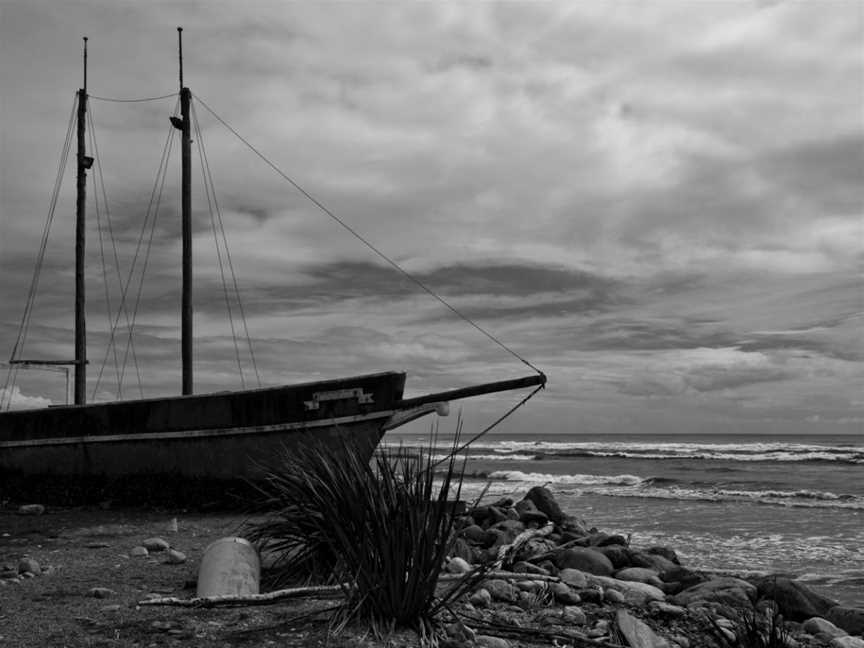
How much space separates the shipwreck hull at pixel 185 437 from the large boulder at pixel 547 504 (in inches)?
155

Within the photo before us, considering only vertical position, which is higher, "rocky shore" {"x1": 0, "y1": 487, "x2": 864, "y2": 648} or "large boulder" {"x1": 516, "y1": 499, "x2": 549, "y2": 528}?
"rocky shore" {"x1": 0, "y1": 487, "x2": 864, "y2": 648}

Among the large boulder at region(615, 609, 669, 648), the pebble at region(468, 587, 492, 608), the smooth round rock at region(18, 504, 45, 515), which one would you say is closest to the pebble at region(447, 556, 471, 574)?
the pebble at region(468, 587, 492, 608)

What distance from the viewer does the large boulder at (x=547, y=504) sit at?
1457 centimetres

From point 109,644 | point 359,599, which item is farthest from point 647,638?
point 109,644

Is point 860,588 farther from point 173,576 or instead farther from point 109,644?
point 109,644

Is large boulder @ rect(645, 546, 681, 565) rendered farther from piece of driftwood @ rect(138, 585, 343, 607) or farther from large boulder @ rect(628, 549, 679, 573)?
piece of driftwood @ rect(138, 585, 343, 607)

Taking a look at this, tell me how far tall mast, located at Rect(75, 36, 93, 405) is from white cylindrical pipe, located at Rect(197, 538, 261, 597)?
1409cm

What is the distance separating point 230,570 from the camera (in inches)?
241

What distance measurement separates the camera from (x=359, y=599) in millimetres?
5102

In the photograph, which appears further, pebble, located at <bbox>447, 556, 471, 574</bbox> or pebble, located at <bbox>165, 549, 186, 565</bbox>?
pebble, located at <bbox>165, 549, 186, 565</bbox>

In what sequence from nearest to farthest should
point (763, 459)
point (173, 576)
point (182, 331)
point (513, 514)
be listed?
point (173, 576)
point (513, 514)
point (182, 331)
point (763, 459)

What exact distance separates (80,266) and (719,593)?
684 inches

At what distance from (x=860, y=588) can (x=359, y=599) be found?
8561 millimetres

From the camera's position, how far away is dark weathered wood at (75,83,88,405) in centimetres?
1906
